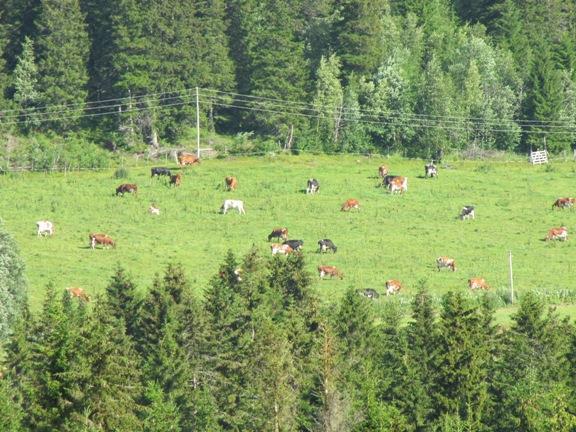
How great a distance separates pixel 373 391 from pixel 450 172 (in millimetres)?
50087

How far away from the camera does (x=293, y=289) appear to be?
77.4 m

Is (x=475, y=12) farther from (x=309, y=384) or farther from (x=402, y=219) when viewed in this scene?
(x=309, y=384)

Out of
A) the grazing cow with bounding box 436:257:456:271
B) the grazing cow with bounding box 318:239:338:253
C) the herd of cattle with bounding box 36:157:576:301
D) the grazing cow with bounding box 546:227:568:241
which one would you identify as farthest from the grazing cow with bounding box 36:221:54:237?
the grazing cow with bounding box 546:227:568:241

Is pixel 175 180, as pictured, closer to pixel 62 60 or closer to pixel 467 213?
pixel 467 213

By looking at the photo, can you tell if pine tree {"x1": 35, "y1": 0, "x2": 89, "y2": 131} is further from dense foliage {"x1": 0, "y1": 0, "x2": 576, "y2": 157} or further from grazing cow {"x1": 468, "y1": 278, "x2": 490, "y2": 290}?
grazing cow {"x1": 468, "y1": 278, "x2": 490, "y2": 290}

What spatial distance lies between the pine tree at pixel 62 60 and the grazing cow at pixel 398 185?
27.3 meters

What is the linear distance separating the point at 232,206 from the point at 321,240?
9.10 m

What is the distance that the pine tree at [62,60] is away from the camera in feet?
410

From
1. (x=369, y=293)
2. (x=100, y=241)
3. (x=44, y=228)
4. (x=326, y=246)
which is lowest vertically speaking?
(x=369, y=293)

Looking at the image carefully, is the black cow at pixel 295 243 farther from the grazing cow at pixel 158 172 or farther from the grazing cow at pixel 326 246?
the grazing cow at pixel 158 172

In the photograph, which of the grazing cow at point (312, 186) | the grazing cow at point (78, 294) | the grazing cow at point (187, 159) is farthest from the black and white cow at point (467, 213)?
the grazing cow at point (78, 294)

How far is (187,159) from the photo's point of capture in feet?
367

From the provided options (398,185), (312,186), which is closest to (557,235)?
(398,185)

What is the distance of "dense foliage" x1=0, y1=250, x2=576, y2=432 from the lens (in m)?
62.2
